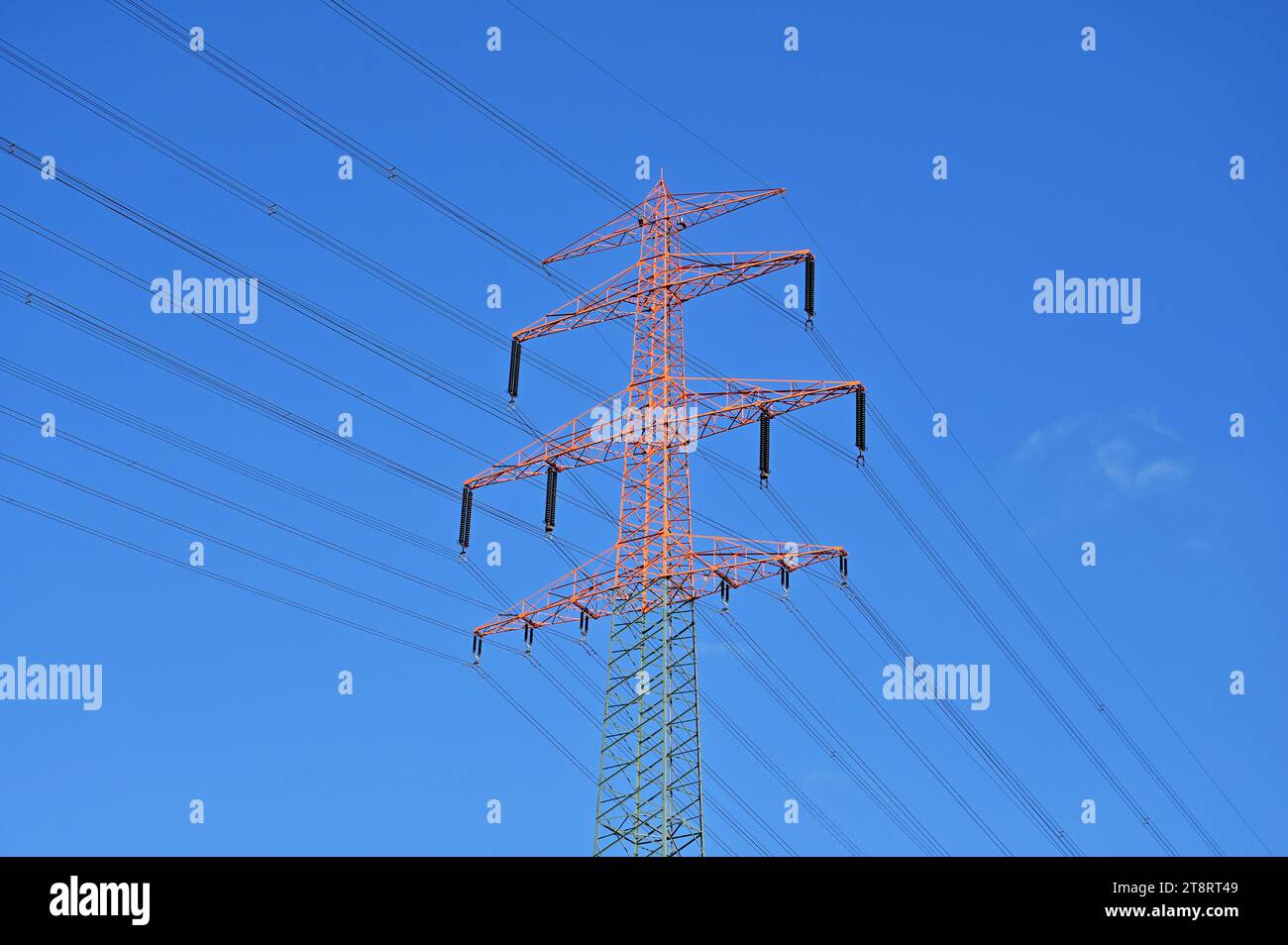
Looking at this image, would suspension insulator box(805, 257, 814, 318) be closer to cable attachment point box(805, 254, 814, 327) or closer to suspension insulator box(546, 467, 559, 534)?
cable attachment point box(805, 254, 814, 327)

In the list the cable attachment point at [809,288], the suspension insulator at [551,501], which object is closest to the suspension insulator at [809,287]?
the cable attachment point at [809,288]

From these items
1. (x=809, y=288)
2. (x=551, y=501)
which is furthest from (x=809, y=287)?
(x=551, y=501)

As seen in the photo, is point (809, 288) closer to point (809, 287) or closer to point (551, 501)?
point (809, 287)

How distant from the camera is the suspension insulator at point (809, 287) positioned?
5566 centimetres

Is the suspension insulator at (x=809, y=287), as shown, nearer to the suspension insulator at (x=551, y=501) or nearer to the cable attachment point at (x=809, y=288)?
the cable attachment point at (x=809, y=288)

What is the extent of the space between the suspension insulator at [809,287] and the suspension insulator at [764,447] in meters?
5.34

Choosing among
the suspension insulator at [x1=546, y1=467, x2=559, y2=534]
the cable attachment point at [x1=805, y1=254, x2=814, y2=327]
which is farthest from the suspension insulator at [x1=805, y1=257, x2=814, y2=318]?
the suspension insulator at [x1=546, y1=467, x2=559, y2=534]

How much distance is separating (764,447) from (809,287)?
23.5 ft

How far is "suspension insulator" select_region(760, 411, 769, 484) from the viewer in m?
50.6

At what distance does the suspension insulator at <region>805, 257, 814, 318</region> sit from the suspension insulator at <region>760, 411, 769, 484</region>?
534 cm

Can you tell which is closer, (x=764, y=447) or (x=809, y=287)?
(x=764, y=447)

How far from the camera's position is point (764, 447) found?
51469mm
